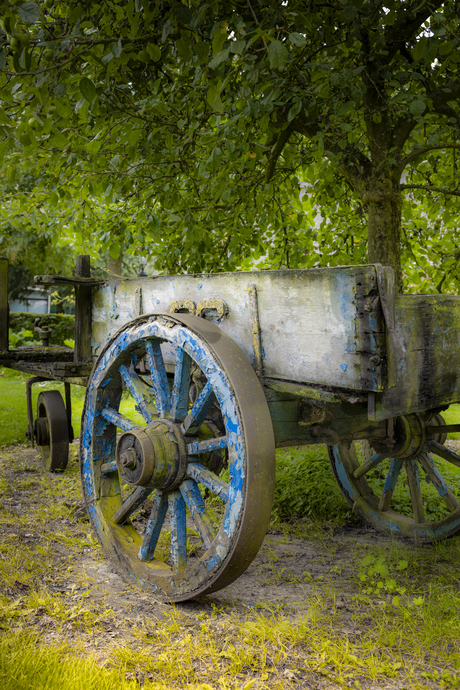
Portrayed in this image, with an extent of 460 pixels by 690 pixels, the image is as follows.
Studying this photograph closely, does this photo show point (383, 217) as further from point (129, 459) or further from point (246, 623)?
point (246, 623)

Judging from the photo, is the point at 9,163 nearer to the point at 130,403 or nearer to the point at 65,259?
the point at 130,403

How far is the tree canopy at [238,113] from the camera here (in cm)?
251

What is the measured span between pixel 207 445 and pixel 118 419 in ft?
1.98

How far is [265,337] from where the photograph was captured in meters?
2.07

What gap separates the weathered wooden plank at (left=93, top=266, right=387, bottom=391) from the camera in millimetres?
1729

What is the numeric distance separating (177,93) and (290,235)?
7.07ft

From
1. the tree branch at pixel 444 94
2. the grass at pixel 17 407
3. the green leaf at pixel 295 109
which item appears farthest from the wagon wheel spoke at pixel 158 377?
the grass at pixel 17 407

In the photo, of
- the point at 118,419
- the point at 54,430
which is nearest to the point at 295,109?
the point at 118,419

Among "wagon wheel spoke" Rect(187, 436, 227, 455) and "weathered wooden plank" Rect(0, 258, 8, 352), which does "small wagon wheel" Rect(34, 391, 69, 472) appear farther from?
"wagon wheel spoke" Rect(187, 436, 227, 455)

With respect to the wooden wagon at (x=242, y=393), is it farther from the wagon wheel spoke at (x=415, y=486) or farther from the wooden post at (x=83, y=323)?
the wooden post at (x=83, y=323)

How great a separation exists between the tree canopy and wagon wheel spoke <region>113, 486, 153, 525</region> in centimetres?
161

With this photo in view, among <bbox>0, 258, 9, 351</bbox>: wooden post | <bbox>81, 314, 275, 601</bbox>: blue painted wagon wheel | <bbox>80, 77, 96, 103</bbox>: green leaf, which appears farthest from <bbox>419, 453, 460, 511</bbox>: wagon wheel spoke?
<bbox>0, 258, 9, 351</bbox>: wooden post

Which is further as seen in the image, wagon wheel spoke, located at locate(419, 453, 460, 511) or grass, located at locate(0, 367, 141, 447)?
grass, located at locate(0, 367, 141, 447)

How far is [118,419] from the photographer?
245 centimetres
